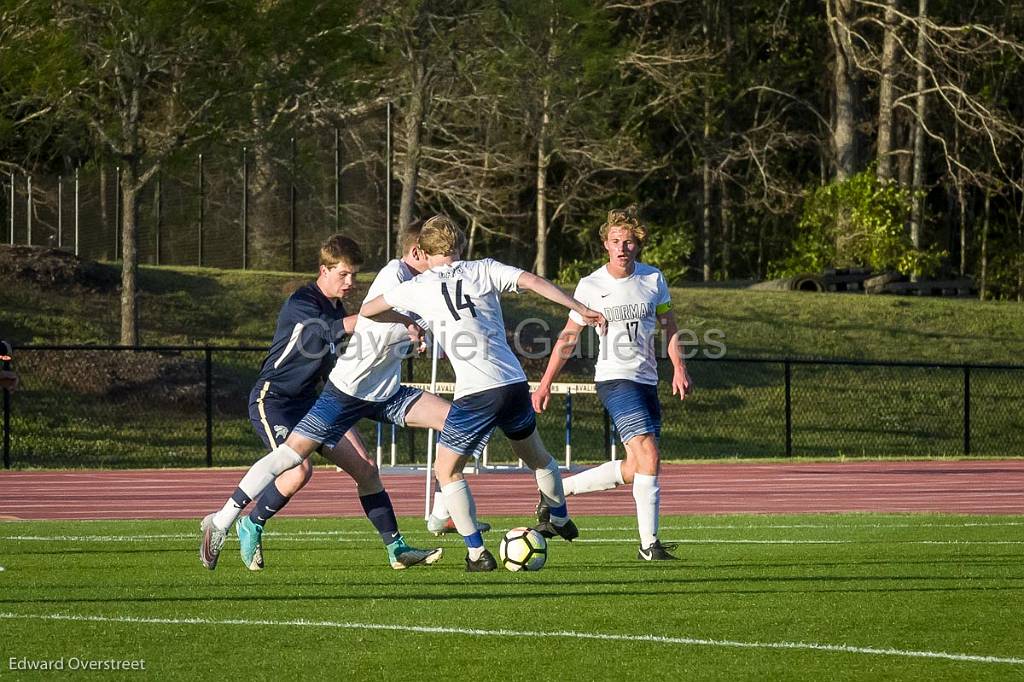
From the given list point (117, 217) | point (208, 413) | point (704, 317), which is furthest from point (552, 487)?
point (117, 217)

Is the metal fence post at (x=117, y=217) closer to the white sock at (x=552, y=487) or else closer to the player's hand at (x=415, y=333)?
the white sock at (x=552, y=487)

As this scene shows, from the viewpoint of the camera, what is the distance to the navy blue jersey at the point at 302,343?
998 centimetres

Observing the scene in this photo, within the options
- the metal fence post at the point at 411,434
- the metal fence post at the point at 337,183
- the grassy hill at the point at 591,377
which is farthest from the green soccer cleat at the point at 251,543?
the metal fence post at the point at 337,183

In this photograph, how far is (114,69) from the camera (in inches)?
1023

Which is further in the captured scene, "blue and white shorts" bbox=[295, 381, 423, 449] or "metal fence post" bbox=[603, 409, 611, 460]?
"metal fence post" bbox=[603, 409, 611, 460]

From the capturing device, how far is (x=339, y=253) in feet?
32.3

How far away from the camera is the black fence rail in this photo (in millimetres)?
23812

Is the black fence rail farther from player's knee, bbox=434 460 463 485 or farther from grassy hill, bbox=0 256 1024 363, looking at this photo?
player's knee, bbox=434 460 463 485

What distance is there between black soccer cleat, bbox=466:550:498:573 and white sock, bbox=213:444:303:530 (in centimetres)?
119

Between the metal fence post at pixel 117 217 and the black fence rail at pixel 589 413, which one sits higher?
the metal fence post at pixel 117 217

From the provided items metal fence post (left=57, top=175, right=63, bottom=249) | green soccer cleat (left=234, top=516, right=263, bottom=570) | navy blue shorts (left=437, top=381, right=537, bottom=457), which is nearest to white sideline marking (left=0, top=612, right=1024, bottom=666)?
green soccer cleat (left=234, top=516, right=263, bottom=570)

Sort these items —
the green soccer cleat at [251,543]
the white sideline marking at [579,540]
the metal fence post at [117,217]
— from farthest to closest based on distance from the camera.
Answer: the metal fence post at [117,217]
the white sideline marking at [579,540]
the green soccer cleat at [251,543]

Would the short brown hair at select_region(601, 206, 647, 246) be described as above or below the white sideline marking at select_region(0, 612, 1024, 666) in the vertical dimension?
above

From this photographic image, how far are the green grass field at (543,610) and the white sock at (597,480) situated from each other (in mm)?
424
